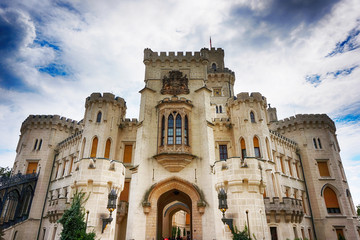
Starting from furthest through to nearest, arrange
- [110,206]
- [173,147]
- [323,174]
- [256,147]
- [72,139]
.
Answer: [323,174], [72,139], [256,147], [173,147], [110,206]

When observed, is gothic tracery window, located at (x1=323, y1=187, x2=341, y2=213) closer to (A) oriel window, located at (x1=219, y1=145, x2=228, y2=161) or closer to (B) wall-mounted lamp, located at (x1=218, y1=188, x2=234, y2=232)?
(A) oriel window, located at (x1=219, y1=145, x2=228, y2=161)

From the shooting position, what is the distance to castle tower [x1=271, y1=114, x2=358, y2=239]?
89.5ft

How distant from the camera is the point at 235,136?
2628 centimetres

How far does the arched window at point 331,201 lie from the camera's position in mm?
28375

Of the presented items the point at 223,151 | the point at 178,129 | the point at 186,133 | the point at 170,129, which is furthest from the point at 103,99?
→ the point at 223,151

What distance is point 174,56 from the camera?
2778cm

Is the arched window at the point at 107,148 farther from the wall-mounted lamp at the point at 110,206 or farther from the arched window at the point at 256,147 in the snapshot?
the arched window at the point at 256,147

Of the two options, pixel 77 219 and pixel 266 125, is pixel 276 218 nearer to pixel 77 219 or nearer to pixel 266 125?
pixel 266 125

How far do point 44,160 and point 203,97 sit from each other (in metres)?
23.7

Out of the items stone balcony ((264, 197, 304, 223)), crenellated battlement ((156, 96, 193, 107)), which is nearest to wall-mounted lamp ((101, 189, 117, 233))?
crenellated battlement ((156, 96, 193, 107))

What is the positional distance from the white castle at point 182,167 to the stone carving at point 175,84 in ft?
0.37

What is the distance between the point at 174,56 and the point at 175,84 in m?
3.96

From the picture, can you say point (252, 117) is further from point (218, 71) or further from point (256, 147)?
point (218, 71)

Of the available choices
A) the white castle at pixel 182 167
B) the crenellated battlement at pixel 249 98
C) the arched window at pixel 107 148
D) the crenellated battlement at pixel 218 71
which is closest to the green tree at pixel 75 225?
the white castle at pixel 182 167
